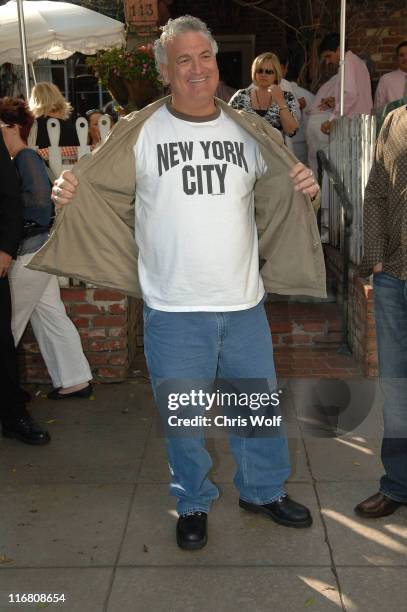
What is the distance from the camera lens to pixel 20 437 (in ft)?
14.8

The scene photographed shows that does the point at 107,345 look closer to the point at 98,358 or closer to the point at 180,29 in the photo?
the point at 98,358

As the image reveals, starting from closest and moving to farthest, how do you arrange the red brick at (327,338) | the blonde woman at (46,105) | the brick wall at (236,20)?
1. the red brick at (327,338)
2. the blonde woman at (46,105)
3. the brick wall at (236,20)

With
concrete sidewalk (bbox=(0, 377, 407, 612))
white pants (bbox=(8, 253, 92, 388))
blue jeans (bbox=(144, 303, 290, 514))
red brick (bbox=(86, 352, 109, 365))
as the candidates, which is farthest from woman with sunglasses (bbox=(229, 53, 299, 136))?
blue jeans (bbox=(144, 303, 290, 514))

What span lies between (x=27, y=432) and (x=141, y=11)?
5.23 meters

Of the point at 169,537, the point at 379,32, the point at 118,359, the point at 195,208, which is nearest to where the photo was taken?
the point at 195,208

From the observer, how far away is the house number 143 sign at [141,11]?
26.3 ft

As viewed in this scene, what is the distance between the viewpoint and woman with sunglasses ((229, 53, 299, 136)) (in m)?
6.84

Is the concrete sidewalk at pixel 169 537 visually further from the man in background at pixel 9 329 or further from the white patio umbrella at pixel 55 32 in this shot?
the white patio umbrella at pixel 55 32

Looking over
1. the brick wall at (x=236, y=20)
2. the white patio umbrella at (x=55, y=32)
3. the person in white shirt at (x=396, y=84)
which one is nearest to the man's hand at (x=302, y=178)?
the person in white shirt at (x=396, y=84)

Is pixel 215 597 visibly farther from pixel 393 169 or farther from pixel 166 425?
pixel 393 169

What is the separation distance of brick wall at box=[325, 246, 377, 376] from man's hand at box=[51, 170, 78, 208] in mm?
2589

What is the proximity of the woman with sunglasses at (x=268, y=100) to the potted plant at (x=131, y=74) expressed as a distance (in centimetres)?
113

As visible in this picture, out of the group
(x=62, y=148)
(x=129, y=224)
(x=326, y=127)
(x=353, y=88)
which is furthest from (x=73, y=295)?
(x=353, y=88)

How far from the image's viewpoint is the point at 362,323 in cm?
537
